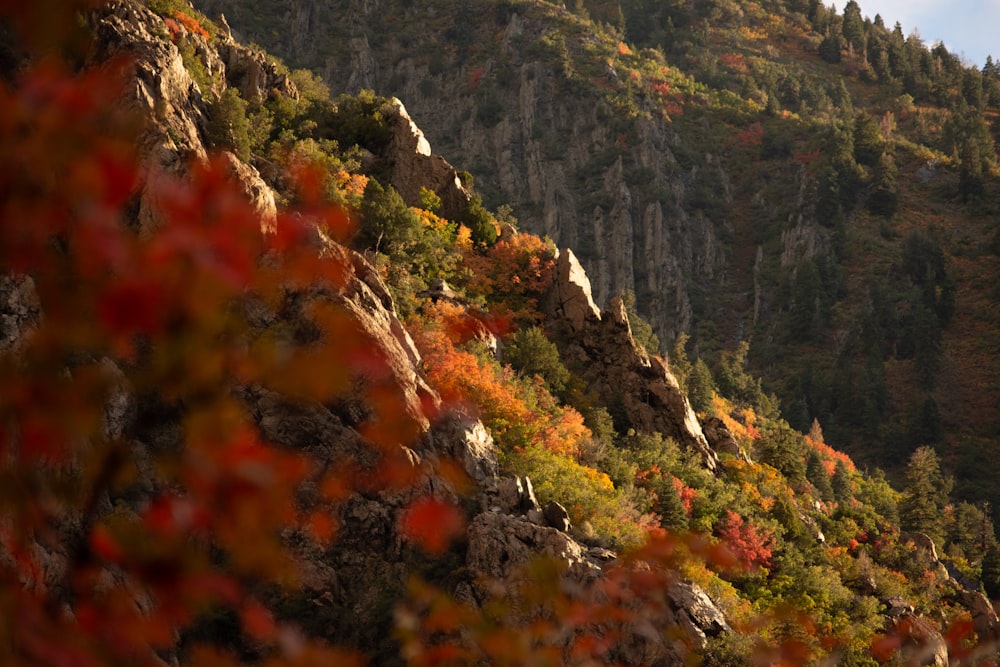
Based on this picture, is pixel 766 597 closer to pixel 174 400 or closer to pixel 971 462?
pixel 174 400

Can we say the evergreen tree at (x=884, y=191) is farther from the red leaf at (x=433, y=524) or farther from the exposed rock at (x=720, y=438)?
the red leaf at (x=433, y=524)

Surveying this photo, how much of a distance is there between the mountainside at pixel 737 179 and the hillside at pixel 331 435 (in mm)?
57788

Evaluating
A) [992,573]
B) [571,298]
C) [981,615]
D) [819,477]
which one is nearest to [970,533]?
[992,573]

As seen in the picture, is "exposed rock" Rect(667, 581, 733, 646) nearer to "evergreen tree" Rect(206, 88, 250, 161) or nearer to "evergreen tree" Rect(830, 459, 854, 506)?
"evergreen tree" Rect(206, 88, 250, 161)

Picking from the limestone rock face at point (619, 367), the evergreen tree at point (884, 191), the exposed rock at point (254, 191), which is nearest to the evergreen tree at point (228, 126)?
the exposed rock at point (254, 191)

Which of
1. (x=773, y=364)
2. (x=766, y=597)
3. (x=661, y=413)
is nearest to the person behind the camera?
(x=766, y=597)

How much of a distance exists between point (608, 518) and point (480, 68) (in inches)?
5543

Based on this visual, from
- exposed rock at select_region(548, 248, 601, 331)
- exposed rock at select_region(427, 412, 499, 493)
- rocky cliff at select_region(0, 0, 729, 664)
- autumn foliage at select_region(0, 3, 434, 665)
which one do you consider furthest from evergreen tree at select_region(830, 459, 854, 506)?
autumn foliage at select_region(0, 3, 434, 665)

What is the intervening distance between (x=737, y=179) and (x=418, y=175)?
117049 mm

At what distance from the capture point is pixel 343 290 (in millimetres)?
29359

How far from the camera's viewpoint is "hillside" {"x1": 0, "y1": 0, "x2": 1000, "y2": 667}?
9.32 metres

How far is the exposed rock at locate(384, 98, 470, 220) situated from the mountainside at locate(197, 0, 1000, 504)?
2900 inches

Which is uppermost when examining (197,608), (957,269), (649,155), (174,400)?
(957,269)

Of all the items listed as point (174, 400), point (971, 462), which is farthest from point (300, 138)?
point (971, 462)
